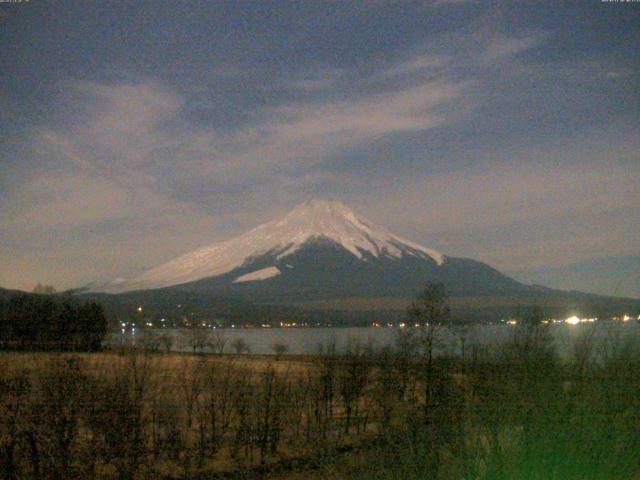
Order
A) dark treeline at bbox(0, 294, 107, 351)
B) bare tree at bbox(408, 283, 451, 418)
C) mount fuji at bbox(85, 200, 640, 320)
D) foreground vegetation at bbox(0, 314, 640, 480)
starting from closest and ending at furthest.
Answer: foreground vegetation at bbox(0, 314, 640, 480) < dark treeline at bbox(0, 294, 107, 351) < bare tree at bbox(408, 283, 451, 418) < mount fuji at bbox(85, 200, 640, 320)

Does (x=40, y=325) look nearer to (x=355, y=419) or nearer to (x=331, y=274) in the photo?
(x=355, y=419)

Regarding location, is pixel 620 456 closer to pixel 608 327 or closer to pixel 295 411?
pixel 608 327

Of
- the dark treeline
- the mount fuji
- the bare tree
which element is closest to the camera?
the dark treeline

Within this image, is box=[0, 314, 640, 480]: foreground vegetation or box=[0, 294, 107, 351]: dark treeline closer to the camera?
box=[0, 314, 640, 480]: foreground vegetation

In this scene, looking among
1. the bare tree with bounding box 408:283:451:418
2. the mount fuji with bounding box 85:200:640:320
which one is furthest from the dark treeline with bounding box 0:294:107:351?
the mount fuji with bounding box 85:200:640:320

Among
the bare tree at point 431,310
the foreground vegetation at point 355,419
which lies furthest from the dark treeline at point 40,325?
the bare tree at point 431,310

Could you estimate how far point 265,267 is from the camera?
579 feet

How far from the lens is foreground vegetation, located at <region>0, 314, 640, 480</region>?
370 cm

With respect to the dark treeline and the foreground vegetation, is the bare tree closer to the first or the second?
the foreground vegetation

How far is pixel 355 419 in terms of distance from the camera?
45.0ft

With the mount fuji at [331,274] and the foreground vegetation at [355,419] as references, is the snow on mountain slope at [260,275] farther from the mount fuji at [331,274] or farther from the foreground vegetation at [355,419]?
the foreground vegetation at [355,419]

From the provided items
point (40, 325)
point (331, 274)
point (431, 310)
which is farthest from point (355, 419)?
point (331, 274)

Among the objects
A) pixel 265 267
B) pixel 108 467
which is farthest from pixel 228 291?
pixel 108 467

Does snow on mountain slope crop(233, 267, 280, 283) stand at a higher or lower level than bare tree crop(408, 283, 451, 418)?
higher
